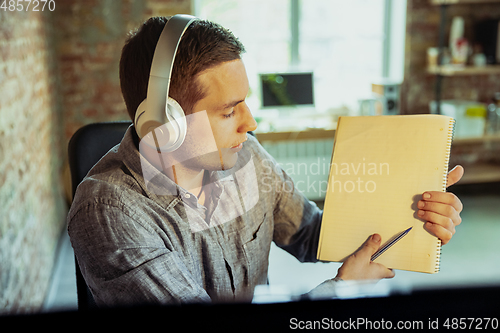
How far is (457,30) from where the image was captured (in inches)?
118

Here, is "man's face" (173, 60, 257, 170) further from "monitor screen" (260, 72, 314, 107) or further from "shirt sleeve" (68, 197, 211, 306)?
"monitor screen" (260, 72, 314, 107)

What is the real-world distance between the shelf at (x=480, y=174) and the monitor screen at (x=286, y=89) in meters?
1.30

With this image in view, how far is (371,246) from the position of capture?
0.60 meters

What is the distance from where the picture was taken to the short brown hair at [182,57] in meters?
0.62

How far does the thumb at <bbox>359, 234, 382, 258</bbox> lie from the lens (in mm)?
592

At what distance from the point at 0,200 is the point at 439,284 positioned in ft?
4.06

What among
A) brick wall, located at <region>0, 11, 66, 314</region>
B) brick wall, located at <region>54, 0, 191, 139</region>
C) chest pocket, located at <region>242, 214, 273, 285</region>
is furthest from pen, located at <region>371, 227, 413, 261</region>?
brick wall, located at <region>54, 0, 191, 139</region>

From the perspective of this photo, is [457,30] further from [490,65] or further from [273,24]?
[273,24]

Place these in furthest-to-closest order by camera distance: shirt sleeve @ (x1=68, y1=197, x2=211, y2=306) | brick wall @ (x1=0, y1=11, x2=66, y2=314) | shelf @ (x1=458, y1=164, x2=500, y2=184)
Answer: shelf @ (x1=458, y1=164, x2=500, y2=184), brick wall @ (x1=0, y1=11, x2=66, y2=314), shirt sleeve @ (x1=68, y1=197, x2=211, y2=306)

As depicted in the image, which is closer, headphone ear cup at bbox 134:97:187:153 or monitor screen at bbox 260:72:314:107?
headphone ear cup at bbox 134:97:187:153

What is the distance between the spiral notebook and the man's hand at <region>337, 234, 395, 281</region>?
0.01 m

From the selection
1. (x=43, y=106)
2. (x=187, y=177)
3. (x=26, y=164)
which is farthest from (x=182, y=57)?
(x=43, y=106)

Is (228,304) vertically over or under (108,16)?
under

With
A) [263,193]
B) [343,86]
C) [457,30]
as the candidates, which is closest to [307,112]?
[343,86]
